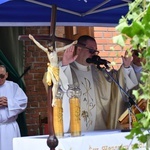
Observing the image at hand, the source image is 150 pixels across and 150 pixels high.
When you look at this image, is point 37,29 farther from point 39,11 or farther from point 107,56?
point 39,11

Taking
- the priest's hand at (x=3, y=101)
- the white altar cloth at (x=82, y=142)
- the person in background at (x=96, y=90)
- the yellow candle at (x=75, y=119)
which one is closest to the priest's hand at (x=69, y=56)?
the person in background at (x=96, y=90)

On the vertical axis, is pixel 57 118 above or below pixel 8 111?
above

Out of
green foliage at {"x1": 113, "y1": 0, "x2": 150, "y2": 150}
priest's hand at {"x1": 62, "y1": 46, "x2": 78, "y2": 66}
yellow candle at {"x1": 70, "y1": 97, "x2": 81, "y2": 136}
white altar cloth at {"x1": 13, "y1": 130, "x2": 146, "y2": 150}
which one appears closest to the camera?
green foliage at {"x1": 113, "y1": 0, "x2": 150, "y2": 150}

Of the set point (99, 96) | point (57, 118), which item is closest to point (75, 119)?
point (57, 118)

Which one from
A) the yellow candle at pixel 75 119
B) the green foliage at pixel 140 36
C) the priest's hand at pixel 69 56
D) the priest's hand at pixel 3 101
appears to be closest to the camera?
the green foliage at pixel 140 36

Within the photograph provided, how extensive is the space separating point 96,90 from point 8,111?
1275mm

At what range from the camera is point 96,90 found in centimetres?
398

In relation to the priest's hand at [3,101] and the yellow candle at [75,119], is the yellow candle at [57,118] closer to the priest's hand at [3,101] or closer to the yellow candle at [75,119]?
the yellow candle at [75,119]

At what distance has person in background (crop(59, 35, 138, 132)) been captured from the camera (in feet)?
12.4

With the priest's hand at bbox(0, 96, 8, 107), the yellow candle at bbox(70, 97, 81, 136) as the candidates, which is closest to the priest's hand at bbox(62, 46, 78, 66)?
the yellow candle at bbox(70, 97, 81, 136)

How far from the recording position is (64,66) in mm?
3693

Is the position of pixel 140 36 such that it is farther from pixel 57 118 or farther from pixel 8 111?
pixel 8 111

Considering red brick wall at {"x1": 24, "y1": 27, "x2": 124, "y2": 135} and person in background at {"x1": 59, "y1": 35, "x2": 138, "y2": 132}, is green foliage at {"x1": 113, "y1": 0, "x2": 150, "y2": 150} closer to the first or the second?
person in background at {"x1": 59, "y1": 35, "x2": 138, "y2": 132}

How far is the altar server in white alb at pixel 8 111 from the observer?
4887 mm
